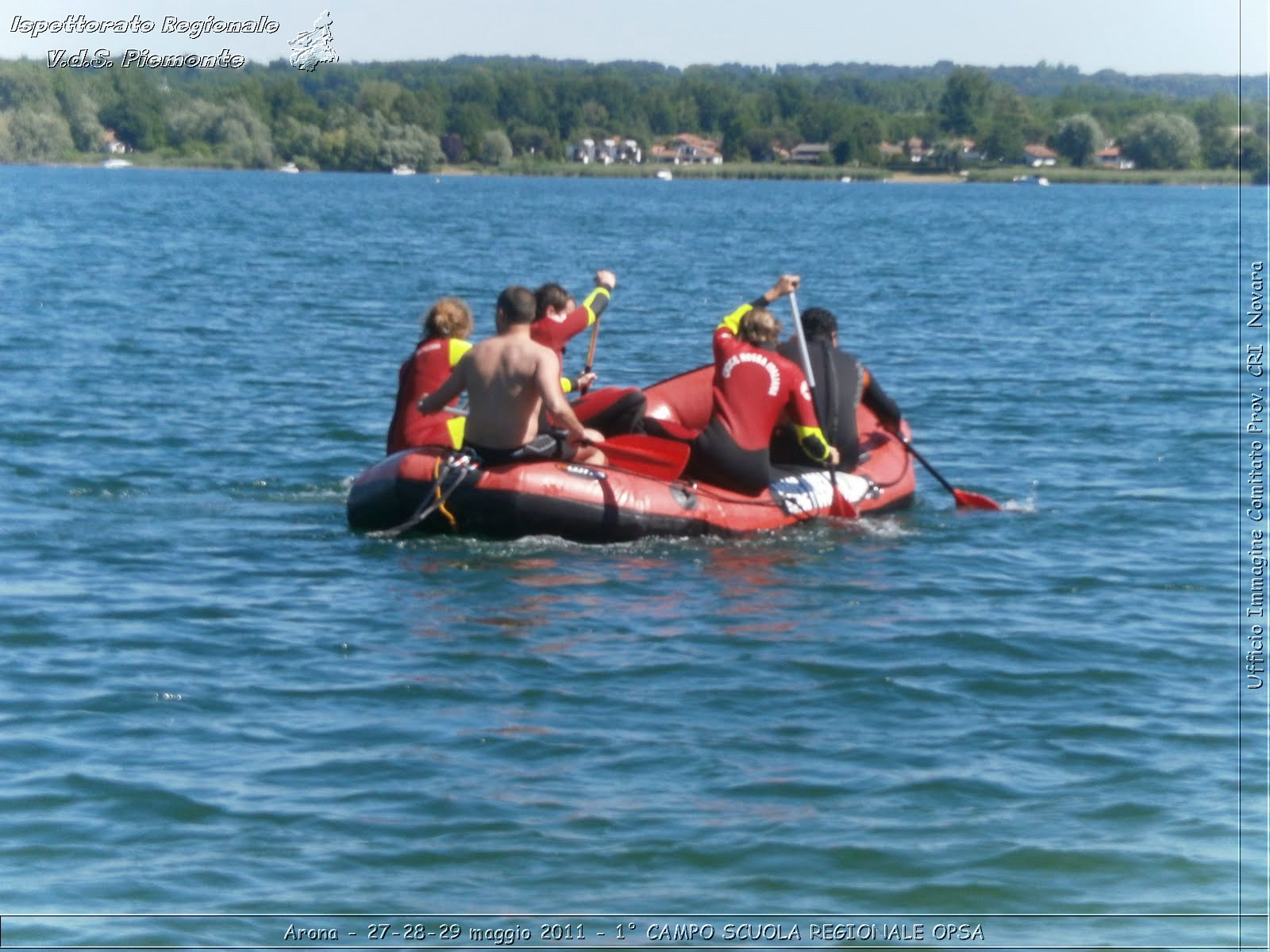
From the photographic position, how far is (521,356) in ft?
33.6

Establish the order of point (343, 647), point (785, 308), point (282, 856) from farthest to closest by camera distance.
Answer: point (785, 308), point (343, 647), point (282, 856)

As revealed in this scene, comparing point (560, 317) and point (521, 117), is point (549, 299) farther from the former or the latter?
point (521, 117)

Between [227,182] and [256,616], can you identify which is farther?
[227,182]

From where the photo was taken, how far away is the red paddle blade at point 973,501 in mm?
12812

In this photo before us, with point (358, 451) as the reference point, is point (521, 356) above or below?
above

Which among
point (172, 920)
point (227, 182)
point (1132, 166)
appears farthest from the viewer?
point (1132, 166)

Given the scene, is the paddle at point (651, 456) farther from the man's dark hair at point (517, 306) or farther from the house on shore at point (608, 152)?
the house on shore at point (608, 152)

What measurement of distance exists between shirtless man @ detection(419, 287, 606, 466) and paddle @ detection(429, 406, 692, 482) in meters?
0.34

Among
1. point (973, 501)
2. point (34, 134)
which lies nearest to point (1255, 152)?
point (34, 134)

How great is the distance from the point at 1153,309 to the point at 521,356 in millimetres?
22770

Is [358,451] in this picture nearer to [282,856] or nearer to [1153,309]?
[282,856]

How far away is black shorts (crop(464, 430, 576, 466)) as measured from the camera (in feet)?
35.1

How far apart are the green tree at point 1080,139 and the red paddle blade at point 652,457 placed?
132382 mm

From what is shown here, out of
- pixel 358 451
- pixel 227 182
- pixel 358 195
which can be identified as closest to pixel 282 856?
pixel 358 451
